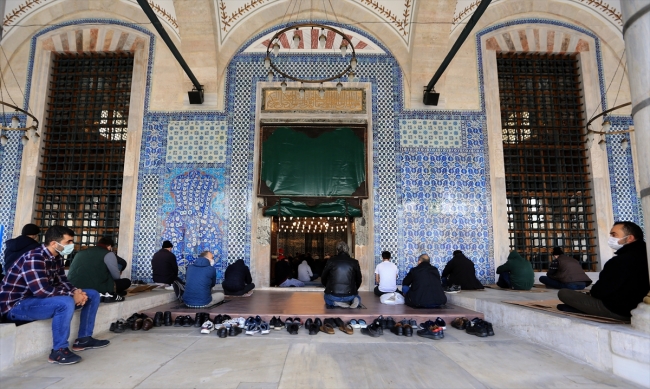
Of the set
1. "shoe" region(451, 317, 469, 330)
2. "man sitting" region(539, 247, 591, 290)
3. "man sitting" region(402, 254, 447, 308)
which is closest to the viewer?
"shoe" region(451, 317, 469, 330)

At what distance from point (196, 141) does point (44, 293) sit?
18.5ft

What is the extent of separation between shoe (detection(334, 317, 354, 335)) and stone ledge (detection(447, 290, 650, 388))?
5.63 ft

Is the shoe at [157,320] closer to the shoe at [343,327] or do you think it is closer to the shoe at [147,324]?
the shoe at [147,324]

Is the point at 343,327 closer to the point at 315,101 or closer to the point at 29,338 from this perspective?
the point at 29,338

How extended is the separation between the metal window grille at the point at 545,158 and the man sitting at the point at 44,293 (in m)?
7.82

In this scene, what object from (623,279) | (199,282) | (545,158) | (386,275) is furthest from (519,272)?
(199,282)

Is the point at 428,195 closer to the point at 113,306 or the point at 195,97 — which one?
the point at 195,97

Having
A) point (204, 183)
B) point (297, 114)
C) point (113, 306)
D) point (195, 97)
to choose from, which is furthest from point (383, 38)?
point (113, 306)

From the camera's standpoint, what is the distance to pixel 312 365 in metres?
3.10

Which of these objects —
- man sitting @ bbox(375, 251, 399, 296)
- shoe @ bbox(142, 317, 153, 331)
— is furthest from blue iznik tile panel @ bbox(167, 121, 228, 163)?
shoe @ bbox(142, 317, 153, 331)

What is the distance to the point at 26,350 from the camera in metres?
3.10

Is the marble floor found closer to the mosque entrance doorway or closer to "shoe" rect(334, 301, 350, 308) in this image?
"shoe" rect(334, 301, 350, 308)

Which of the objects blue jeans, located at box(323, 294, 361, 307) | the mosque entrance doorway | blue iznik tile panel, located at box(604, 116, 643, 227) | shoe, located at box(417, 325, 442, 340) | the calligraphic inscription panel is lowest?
shoe, located at box(417, 325, 442, 340)

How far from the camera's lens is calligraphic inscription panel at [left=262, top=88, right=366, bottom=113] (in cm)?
863
